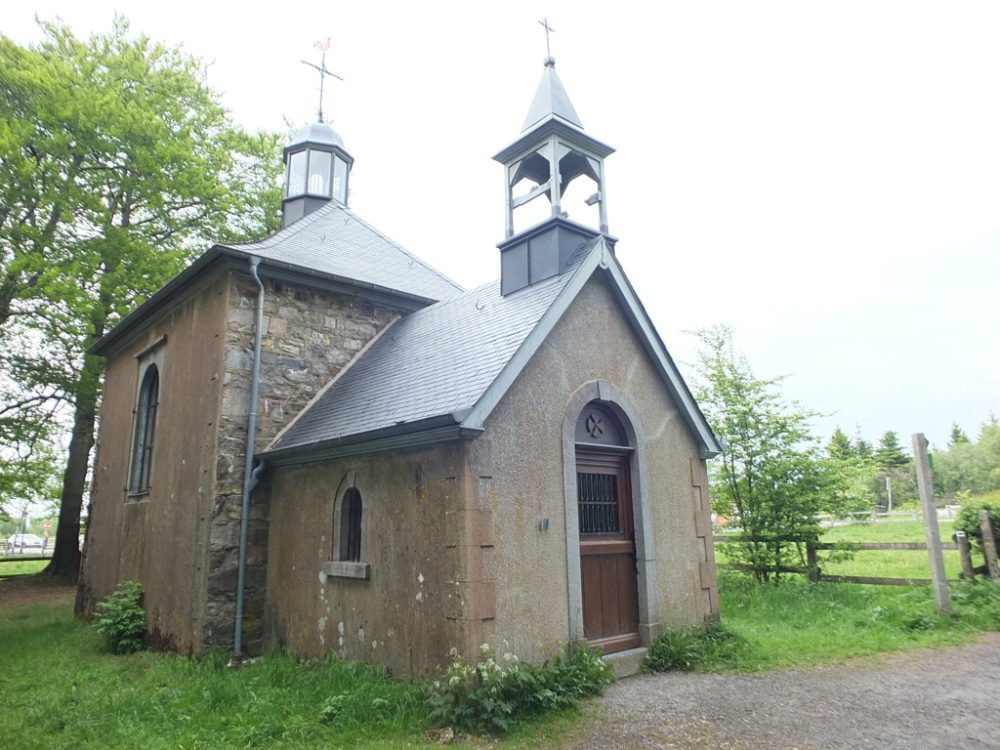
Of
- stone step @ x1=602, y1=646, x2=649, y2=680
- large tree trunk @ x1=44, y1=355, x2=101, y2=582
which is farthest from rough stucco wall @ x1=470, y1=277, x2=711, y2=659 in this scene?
large tree trunk @ x1=44, y1=355, x2=101, y2=582

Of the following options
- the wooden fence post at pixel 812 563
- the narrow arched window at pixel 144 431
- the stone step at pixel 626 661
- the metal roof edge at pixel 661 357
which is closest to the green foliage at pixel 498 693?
the stone step at pixel 626 661

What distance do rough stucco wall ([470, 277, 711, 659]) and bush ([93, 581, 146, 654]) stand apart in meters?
6.08

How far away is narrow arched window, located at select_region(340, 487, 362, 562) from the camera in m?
7.52

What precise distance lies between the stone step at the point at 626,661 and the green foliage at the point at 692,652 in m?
0.08

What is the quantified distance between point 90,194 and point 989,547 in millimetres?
19514

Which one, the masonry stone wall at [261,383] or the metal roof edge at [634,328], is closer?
the metal roof edge at [634,328]

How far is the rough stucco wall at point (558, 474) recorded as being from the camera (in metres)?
6.46

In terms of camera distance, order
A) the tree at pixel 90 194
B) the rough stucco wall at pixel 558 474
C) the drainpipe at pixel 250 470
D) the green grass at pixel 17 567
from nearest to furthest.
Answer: the rough stucco wall at pixel 558 474, the drainpipe at pixel 250 470, the tree at pixel 90 194, the green grass at pixel 17 567

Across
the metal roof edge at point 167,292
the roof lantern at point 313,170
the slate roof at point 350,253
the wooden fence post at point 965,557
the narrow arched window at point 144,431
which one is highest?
the roof lantern at point 313,170

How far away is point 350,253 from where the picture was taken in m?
11.9

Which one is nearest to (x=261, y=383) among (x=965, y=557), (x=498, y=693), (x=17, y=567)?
(x=498, y=693)

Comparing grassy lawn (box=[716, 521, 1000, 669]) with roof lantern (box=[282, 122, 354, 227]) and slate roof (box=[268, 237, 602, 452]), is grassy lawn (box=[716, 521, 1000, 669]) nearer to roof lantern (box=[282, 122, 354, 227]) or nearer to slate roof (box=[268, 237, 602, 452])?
slate roof (box=[268, 237, 602, 452])

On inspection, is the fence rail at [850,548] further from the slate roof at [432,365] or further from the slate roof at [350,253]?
the slate roof at [350,253]

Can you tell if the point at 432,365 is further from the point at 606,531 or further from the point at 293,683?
the point at 293,683
